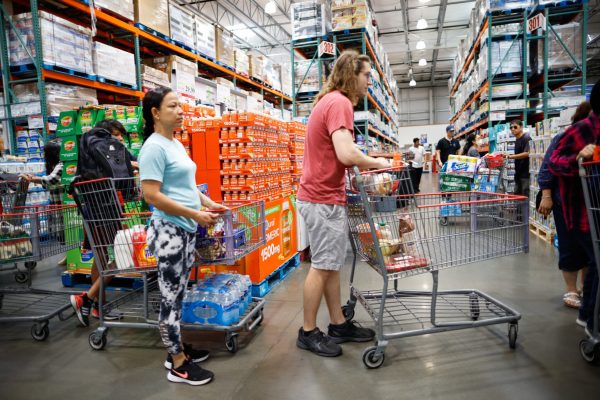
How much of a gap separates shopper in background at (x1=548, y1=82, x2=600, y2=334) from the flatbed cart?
12.4ft

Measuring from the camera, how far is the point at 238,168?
3.82m

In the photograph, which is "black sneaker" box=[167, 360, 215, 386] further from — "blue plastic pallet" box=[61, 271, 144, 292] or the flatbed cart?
"blue plastic pallet" box=[61, 271, 144, 292]

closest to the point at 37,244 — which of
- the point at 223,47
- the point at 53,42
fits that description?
the point at 53,42

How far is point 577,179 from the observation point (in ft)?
8.52

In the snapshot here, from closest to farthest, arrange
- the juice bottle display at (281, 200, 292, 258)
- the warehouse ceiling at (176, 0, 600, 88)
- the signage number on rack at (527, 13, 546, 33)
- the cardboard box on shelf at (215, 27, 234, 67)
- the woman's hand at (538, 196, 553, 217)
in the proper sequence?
the woman's hand at (538, 196, 553, 217)
the juice bottle display at (281, 200, 292, 258)
the signage number on rack at (527, 13, 546, 33)
the cardboard box on shelf at (215, 27, 234, 67)
the warehouse ceiling at (176, 0, 600, 88)

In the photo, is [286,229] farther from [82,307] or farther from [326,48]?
[326,48]

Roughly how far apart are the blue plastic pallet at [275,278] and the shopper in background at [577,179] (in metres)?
2.51

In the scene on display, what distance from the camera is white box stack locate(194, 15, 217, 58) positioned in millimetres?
8023

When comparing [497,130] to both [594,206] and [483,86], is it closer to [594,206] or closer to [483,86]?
[483,86]

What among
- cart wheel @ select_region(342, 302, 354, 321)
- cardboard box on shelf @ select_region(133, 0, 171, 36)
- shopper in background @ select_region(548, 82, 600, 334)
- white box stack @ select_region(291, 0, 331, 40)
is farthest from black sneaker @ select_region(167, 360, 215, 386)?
white box stack @ select_region(291, 0, 331, 40)

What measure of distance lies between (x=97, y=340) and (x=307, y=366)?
1490mm

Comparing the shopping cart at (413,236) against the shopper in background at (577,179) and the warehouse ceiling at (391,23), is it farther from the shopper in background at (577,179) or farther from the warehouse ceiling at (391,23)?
the warehouse ceiling at (391,23)

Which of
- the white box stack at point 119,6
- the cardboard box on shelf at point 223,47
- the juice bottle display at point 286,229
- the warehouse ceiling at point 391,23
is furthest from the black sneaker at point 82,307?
the warehouse ceiling at point 391,23

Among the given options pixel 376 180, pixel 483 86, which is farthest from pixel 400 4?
pixel 376 180
